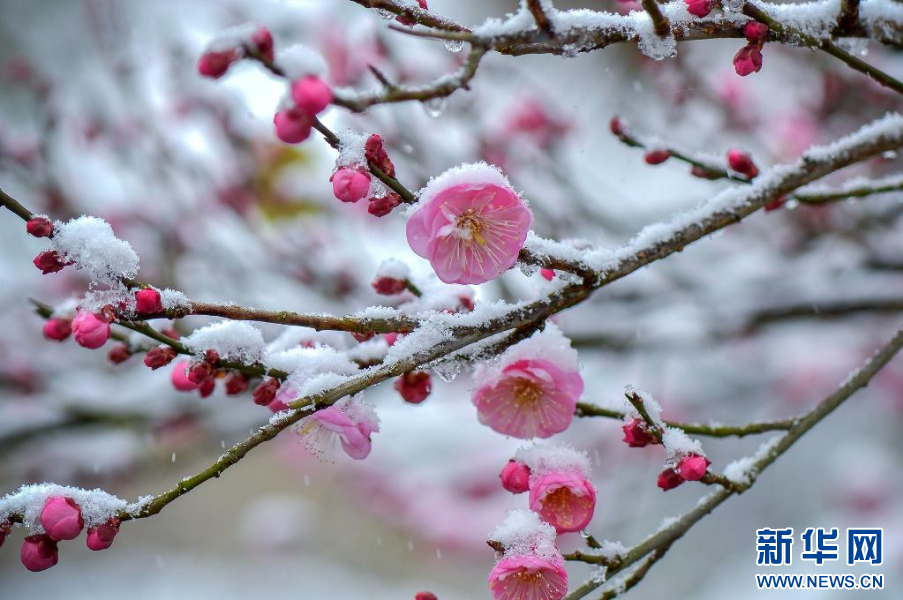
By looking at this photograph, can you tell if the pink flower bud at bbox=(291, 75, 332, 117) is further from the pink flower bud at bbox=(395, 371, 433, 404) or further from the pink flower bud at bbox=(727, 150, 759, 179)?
the pink flower bud at bbox=(727, 150, 759, 179)

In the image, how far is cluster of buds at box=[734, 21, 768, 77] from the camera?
106cm

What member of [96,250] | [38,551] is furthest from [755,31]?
[38,551]

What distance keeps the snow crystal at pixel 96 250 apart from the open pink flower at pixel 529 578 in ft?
2.10

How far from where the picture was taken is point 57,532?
974 millimetres

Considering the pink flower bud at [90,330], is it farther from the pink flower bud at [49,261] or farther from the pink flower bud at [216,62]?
the pink flower bud at [216,62]

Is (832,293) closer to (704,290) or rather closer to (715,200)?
(704,290)

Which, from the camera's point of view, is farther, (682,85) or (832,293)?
(682,85)

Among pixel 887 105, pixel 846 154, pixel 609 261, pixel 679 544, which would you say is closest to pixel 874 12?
pixel 846 154

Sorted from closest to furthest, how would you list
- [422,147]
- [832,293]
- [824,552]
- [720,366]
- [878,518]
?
[824,552] → [832,293] → [422,147] → [720,366] → [878,518]

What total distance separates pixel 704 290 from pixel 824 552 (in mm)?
1001

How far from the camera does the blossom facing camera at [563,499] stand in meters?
1.08

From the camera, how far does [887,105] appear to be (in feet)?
9.17

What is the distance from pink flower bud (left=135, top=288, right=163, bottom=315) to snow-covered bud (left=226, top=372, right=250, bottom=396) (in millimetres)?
237

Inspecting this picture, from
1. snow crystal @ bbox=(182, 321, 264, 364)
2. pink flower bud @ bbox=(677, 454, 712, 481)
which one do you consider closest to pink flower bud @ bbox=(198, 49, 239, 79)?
snow crystal @ bbox=(182, 321, 264, 364)
